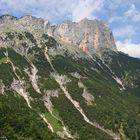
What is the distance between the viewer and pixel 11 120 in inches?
5054

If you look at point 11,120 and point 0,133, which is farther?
point 11,120

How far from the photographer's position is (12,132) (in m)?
116

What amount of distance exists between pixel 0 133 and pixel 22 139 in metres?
7.08

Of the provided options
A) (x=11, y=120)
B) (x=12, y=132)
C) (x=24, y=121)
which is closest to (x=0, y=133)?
(x=12, y=132)

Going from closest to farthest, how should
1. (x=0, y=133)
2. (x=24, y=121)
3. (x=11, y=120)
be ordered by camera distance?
1. (x=0, y=133)
2. (x=11, y=120)
3. (x=24, y=121)

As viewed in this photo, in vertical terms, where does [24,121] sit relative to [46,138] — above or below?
above

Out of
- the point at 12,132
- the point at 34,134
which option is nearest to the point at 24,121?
the point at 34,134

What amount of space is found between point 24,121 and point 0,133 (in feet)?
85.1

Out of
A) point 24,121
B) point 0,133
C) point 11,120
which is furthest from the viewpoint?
point 24,121

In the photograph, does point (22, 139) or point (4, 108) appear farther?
point (4, 108)

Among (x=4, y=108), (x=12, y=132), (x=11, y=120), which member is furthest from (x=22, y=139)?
(x=4, y=108)

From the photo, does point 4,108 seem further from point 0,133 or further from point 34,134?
point 0,133

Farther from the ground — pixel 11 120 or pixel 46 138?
pixel 11 120

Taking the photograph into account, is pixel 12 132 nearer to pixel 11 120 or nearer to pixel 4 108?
pixel 11 120
